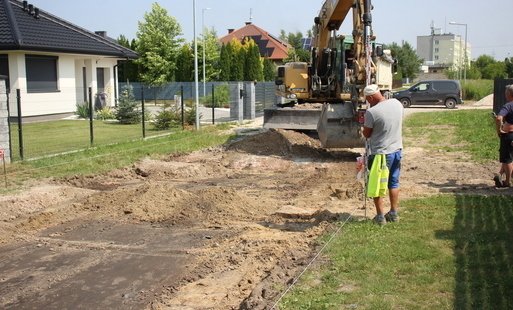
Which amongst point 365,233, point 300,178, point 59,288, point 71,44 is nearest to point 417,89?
point 71,44

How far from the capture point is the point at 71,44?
28000 millimetres

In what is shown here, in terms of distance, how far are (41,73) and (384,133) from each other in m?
22.8

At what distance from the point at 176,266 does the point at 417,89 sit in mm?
30685

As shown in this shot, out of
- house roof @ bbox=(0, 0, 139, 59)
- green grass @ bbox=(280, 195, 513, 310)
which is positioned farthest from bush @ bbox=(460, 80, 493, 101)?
green grass @ bbox=(280, 195, 513, 310)

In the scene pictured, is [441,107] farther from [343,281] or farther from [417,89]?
[343,281]

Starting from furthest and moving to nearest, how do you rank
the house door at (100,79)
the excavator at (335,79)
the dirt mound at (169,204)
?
the house door at (100,79)
the excavator at (335,79)
the dirt mound at (169,204)

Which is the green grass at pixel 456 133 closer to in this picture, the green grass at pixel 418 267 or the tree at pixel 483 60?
the green grass at pixel 418 267

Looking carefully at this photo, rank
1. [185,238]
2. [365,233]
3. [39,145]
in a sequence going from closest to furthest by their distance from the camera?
[365,233]
[185,238]
[39,145]

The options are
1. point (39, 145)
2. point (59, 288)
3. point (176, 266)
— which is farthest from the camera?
point (39, 145)

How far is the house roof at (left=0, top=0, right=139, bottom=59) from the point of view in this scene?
24.6 m

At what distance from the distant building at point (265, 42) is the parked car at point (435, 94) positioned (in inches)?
1189

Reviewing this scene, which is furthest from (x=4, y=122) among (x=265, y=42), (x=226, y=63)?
(x=265, y=42)

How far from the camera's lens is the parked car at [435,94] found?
33.8 meters

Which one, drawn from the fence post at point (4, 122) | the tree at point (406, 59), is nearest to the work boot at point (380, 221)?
the fence post at point (4, 122)
